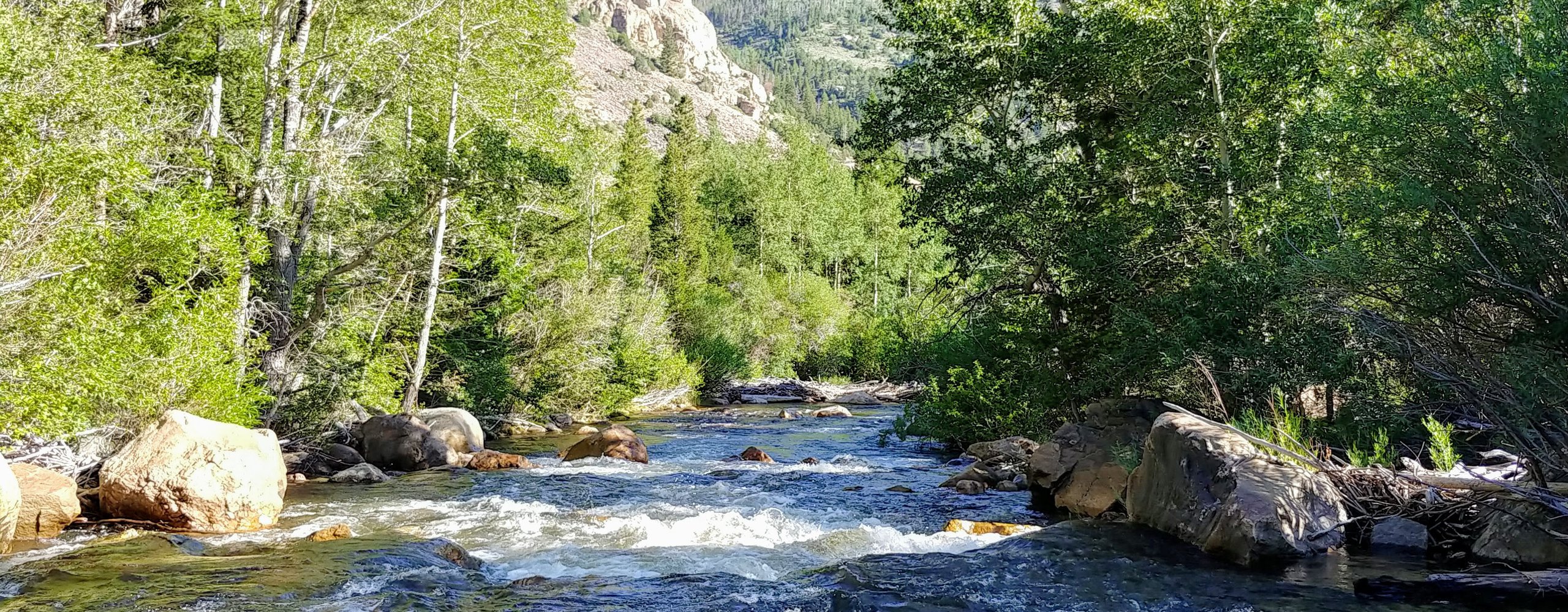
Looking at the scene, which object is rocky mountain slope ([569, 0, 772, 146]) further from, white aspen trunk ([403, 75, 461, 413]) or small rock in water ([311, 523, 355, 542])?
small rock in water ([311, 523, 355, 542])

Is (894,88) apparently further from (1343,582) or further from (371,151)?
(1343,582)

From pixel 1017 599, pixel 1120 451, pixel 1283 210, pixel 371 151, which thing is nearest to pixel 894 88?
pixel 1283 210

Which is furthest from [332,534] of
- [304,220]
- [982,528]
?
[304,220]

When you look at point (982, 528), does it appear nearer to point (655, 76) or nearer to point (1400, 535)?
point (1400, 535)

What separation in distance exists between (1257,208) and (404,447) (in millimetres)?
14535

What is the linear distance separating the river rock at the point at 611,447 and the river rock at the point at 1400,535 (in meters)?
12.2


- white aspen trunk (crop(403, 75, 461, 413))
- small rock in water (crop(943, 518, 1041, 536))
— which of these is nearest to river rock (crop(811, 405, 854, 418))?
white aspen trunk (crop(403, 75, 461, 413))

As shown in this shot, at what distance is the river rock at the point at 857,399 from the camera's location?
36.5 metres

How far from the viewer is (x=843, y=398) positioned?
37656 mm

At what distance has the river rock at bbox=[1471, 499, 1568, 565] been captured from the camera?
7.48m

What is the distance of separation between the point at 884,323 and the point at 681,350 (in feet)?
32.2

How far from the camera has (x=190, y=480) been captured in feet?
33.5

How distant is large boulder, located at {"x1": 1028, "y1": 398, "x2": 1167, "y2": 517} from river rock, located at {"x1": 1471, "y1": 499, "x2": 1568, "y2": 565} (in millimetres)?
3710

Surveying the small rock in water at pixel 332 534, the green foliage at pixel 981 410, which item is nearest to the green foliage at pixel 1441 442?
the green foliage at pixel 981 410
